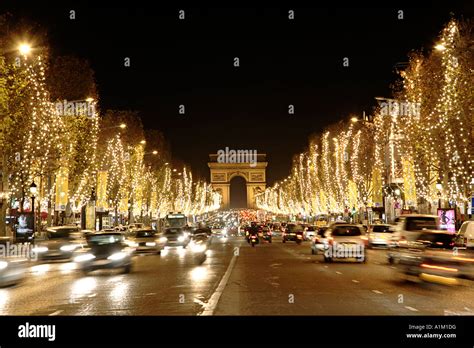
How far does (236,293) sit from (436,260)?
5.59 metres

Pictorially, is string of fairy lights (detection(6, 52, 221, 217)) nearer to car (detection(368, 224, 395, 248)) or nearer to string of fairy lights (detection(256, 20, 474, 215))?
car (detection(368, 224, 395, 248))

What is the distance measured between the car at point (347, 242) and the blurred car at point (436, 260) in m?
9.57

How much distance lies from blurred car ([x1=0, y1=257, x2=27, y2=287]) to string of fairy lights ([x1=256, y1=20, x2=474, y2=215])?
24.0 metres

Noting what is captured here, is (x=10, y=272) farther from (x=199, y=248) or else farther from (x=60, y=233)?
(x=199, y=248)

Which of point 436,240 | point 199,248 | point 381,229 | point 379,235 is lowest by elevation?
point 199,248

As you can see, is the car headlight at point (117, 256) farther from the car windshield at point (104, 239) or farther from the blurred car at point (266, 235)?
the blurred car at point (266, 235)

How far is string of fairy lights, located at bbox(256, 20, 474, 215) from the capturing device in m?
41.4

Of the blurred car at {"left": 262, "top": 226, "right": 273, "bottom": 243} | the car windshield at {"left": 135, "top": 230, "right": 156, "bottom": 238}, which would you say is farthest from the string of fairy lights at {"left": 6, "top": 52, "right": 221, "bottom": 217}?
the blurred car at {"left": 262, "top": 226, "right": 273, "bottom": 243}

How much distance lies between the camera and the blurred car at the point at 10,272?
21.8 m

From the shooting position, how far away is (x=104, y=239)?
88.8 feet

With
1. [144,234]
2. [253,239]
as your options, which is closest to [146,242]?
[144,234]

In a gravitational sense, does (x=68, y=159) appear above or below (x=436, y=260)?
above

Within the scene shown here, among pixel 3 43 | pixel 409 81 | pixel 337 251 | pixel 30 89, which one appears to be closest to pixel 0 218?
pixel 30 89
